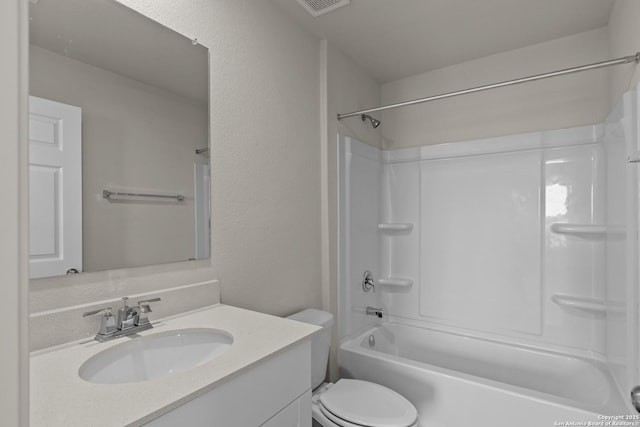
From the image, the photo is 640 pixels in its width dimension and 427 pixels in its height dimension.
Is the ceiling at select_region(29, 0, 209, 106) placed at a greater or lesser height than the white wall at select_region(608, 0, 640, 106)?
lesser

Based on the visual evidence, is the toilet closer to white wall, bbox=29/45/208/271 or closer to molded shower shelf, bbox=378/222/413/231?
white wall, bbox=29/45/208/271

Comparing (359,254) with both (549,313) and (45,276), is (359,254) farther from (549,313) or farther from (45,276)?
(45,276)

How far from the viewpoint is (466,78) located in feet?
8.47

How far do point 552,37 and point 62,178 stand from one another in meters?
2.78

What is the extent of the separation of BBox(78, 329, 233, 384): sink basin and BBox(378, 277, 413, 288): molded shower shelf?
5.99ft

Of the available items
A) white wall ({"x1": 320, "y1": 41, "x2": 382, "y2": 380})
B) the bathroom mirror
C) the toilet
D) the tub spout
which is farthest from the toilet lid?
the bathroom mirror

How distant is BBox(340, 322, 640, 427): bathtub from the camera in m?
1.60

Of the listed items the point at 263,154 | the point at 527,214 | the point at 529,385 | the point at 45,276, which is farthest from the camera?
the point at 527,214

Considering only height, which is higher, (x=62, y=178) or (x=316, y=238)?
(x=62, y=178)

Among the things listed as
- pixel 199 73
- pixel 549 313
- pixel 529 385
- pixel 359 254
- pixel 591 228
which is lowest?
pixel 529 385

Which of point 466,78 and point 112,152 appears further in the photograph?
point 466,78

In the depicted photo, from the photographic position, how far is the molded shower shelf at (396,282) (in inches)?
107

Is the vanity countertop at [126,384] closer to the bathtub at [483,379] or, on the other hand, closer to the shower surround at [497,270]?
the bathtub at [483,379]

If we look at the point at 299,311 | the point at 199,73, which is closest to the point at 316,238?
the point at 299,311
